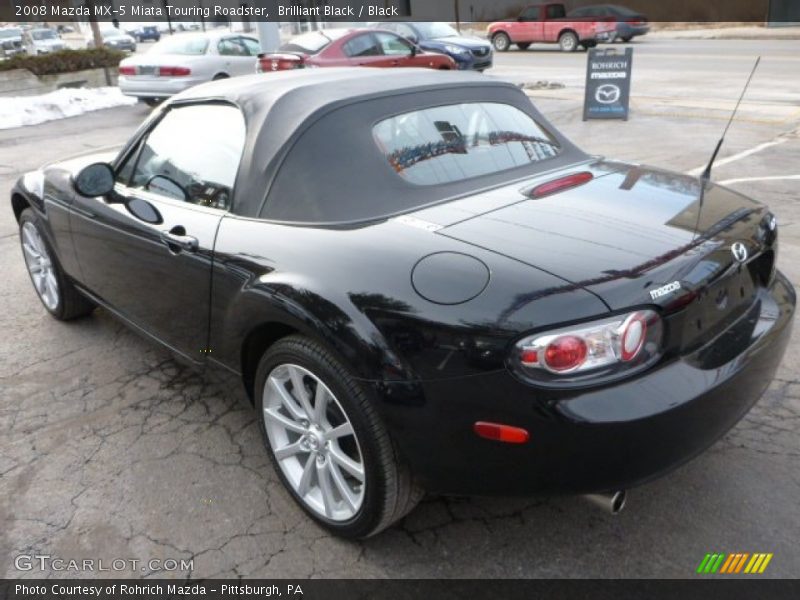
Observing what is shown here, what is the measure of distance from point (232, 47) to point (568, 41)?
15698 millimetres

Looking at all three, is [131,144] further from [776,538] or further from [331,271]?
[776,538]

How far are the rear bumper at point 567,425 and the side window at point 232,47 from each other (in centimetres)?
1366

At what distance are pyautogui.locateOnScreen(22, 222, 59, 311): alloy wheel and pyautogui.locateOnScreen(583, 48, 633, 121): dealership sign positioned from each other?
9268 mm

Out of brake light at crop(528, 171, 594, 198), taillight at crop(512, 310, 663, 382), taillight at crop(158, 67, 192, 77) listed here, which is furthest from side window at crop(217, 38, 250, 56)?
taillight at crop(512, 310, 663, 382)

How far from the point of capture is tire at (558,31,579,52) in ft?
84.1

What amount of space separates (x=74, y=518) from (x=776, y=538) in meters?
2.61

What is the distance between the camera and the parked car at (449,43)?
16.5m

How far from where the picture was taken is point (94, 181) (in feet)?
10.8

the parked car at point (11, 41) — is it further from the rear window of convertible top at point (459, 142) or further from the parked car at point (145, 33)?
the rear window of convertible top at point (459, 142)

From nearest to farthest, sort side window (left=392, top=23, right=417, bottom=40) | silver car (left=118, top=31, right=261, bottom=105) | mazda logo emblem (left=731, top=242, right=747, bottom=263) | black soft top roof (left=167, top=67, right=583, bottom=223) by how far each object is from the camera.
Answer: mazda logo emblem (left=731, top=242, right=747, bottom=263), black soft top roof (left=167, top=67, right=583, bottom=223), silver car (left=118, top=31, right=261, bottom=105), side window (left=392, top=23, right=417, bottom=40)

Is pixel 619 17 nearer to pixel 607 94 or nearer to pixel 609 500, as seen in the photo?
pixel 607 94

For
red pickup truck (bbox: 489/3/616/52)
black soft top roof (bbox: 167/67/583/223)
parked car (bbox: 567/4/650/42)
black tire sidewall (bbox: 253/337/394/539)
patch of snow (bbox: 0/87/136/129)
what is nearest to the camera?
black tire sidewall (bbox: 253/337/394/539)

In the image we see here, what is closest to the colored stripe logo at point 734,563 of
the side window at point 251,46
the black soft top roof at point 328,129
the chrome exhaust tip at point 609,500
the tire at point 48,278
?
the chrome exhaust tip at point 609,500

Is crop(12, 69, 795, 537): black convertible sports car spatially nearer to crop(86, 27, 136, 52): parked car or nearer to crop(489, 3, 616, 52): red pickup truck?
crop(489, 3, 616, 52): red pickup truck
